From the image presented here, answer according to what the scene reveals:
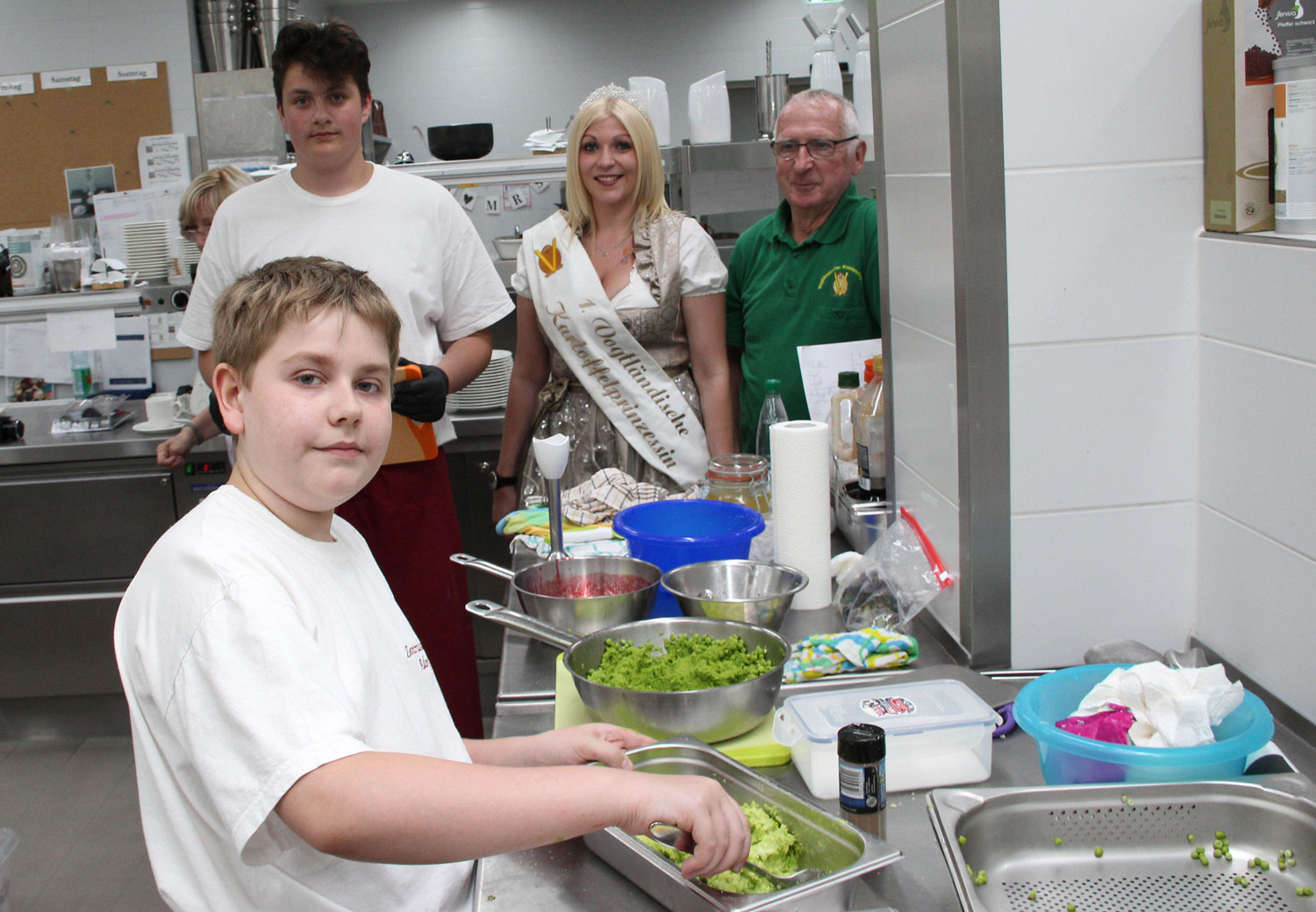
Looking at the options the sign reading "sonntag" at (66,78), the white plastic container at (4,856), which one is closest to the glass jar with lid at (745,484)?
the white plastic container at (4,856)

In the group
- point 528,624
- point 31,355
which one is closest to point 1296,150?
point 528,624

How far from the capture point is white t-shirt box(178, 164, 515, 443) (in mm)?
2279

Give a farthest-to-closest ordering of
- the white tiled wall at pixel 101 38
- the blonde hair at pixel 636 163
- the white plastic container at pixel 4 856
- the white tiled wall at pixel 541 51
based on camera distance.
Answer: the white tiled wall at pixel 541 51 < the white tiled wall at pixel 101 38 < the blonde hair at pixel 636 163 < the white plastic container at pixel 4 856

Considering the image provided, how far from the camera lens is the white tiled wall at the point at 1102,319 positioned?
53.5 inches

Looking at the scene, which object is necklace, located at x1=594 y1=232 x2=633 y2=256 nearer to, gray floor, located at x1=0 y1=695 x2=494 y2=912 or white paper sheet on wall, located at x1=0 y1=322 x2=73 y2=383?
gray floor, located at x1=0 y1=695 x2=494 y2=912

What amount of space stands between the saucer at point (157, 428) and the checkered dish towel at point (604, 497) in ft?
5.99

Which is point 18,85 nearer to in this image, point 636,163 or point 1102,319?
point 636,163

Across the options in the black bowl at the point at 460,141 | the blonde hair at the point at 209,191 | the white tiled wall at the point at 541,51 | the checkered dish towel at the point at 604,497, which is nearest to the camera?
the checkered dish towel at the point at 604,497

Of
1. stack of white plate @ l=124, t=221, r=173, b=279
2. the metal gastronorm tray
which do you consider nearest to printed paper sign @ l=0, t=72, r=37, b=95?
stack of white plate @ l=124, t=221, r=173, b=279

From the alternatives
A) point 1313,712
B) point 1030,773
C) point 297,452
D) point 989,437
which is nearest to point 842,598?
point 989,437

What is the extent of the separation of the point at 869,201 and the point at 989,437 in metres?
1.40

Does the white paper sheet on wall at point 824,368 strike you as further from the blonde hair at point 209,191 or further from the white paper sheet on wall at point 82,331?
the white paper sheet on wall at point 82,331

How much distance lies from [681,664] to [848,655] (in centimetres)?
26

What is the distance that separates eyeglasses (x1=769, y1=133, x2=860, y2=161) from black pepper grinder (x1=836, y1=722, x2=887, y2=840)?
1.85 metres
